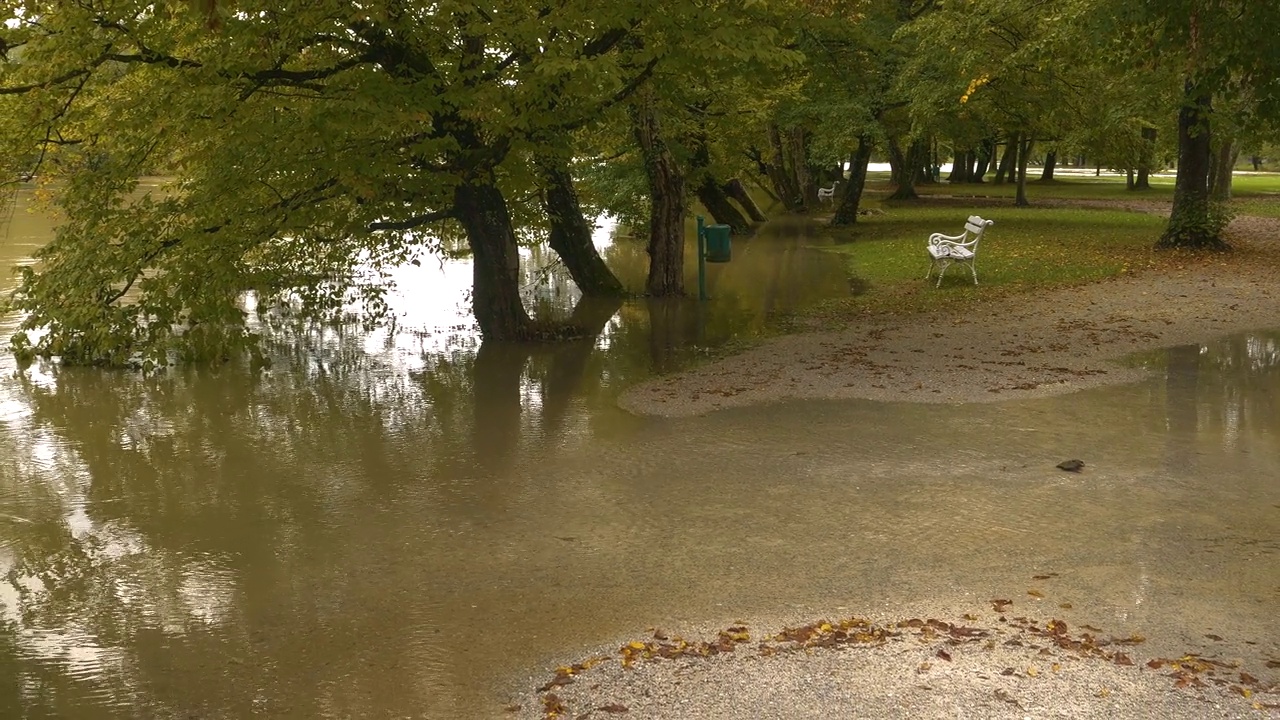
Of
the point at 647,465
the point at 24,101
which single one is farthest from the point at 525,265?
the point at 647,465

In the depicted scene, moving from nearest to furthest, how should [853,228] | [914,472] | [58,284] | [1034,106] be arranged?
[914,472]
[58,284]
[1034,106]
[853,228]

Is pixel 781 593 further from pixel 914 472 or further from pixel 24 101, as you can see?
pixel 24 101

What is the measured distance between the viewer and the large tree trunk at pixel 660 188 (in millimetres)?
19188

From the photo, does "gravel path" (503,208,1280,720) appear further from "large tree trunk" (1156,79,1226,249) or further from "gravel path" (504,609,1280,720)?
"large tree trunk" (1156,79,1226,249)

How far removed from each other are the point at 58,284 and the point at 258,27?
4016mm

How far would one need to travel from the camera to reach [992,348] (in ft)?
47.0

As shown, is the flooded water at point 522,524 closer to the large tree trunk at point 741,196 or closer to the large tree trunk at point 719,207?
the large tree trunk at point 719,207

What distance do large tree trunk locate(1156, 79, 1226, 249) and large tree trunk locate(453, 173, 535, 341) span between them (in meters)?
14.1

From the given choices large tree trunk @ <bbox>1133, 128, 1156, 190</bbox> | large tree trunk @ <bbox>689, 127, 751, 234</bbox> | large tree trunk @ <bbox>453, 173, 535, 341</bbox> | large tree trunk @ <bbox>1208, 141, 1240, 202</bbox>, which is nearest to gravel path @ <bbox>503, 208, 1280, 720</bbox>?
large tree trunk @ <bbox>453, 173, 535, 341</bbox>

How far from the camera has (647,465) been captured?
977cm

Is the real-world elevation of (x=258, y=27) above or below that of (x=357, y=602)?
above

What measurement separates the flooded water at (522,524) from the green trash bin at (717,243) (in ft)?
31.9

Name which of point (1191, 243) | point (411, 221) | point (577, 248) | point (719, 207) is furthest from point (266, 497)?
point (719, 207)

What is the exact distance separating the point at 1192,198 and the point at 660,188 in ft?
37.5
